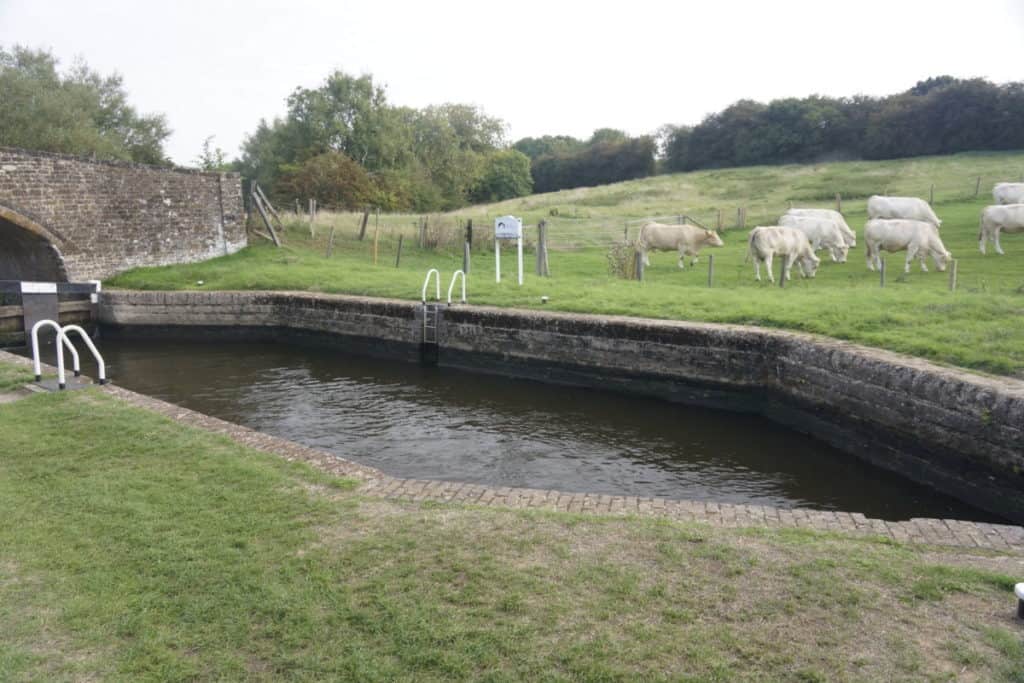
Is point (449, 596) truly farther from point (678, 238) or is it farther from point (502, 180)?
point (502, 180)

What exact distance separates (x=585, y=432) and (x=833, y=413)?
3.01m

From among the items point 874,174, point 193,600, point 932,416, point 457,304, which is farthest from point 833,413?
point 874,174

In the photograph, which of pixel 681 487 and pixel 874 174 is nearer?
pixel 681 487

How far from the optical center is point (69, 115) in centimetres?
3297

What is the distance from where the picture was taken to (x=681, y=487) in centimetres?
745

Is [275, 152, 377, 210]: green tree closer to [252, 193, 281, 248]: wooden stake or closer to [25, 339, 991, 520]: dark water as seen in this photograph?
[252, 193, 281, 248]: wooden stake

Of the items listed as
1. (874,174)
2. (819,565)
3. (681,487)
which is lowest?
(681,487)

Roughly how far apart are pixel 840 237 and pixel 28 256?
65.1ft

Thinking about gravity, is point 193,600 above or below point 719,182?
below

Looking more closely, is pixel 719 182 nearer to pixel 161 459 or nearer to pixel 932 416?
pixel 932 416

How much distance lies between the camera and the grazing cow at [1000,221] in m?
16.7

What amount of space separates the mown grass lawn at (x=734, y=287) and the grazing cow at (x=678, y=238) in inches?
20.1

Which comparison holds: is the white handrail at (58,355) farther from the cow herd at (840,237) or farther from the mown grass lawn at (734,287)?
the cow herd at (840,237)

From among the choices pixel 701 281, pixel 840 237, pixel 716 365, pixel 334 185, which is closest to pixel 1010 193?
pixel 840 237
